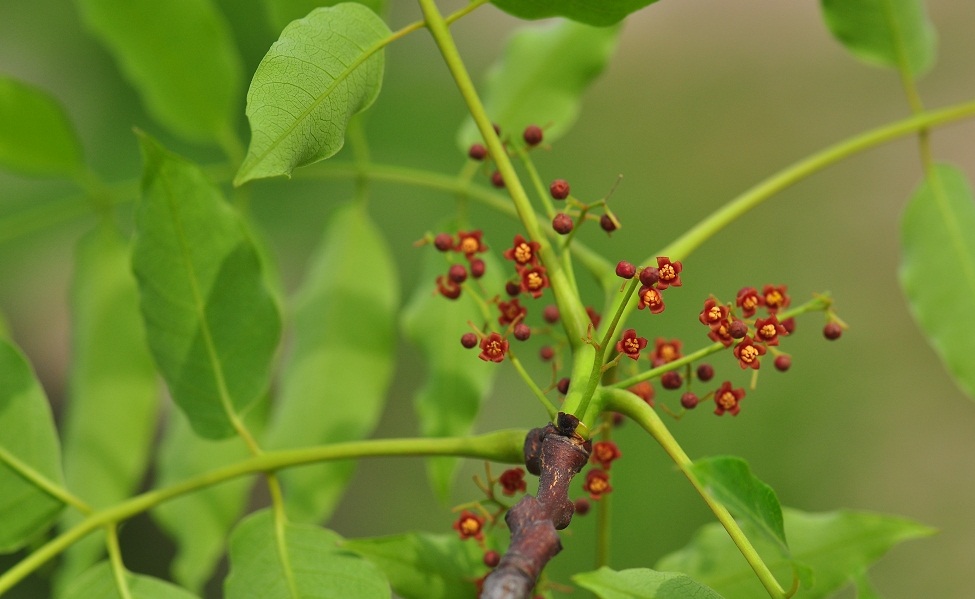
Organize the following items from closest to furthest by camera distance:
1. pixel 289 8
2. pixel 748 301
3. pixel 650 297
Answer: pixel 650 297 < pixel 748 301 < pixel 289 8

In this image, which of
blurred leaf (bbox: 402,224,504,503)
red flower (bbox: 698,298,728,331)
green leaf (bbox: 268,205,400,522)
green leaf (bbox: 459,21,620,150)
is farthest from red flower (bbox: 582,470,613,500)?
green leaf (bbox: 459,21,620,150)

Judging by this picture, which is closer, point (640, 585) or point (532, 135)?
point (640, 585)

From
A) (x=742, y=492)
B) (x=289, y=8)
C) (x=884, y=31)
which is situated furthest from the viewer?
(x=884, y=31)

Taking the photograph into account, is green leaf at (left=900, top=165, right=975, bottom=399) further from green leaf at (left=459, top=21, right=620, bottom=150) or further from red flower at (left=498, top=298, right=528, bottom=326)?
red flower at (left=498, top=298, right=528, bottom=326)

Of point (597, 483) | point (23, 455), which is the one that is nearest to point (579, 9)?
point (597, 483)

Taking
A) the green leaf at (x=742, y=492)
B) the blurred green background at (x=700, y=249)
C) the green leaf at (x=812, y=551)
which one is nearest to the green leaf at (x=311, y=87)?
the green leaf at (x=742, y=492)

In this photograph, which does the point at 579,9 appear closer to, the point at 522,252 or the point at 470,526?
the point at 522,252
